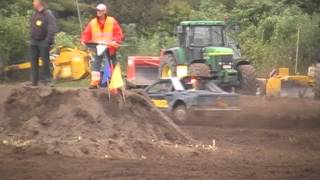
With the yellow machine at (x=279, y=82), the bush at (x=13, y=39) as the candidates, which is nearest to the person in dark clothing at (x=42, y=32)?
the yellow machine at (x=279, y=82)

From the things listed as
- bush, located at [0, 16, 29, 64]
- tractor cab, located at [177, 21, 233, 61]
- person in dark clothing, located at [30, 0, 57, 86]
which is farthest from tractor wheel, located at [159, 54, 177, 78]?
bush, located at [0, 16, 29, 64]

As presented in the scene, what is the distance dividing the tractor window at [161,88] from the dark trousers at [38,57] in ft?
17.6

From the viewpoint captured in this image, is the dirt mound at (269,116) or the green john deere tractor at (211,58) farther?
the green john deere tractor at (211,58)

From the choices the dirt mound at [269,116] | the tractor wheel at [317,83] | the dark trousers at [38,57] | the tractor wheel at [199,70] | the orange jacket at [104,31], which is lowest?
the dirt mound at [269,116]

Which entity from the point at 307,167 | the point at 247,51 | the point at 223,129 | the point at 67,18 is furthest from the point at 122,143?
the point at 67,18

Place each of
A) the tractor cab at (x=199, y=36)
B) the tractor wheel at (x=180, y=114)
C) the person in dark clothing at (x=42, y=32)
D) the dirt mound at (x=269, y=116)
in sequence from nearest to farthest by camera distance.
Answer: the person in dark clothing at (x=42, y=32)
the dirt mound at (x=269, y=116)
the tractor wheel at (x=180, y=114)
the tractor cab at (x=199, y=36)

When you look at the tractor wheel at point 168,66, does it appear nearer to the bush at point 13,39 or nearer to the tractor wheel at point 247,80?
the tractor wheel at point 247,80

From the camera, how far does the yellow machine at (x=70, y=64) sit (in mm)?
27578

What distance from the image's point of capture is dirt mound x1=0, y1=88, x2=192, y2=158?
1193 centimetres

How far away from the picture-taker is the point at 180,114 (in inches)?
742

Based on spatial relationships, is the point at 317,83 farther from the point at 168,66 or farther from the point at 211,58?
the point at 168,66

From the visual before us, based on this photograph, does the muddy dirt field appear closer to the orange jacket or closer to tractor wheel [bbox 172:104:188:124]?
the orange jacket

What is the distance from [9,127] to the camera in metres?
13.1

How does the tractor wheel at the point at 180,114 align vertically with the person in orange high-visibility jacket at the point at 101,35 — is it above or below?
below
